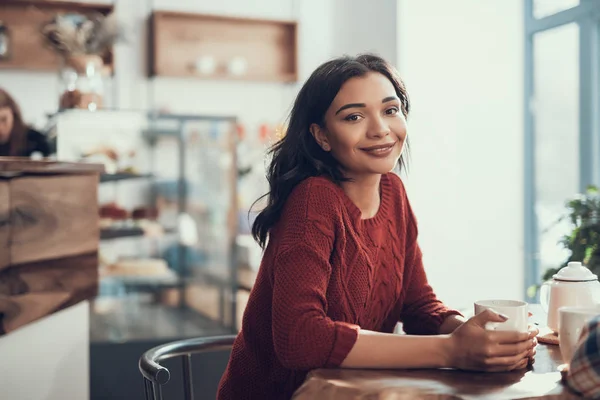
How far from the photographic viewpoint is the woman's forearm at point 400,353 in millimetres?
1155

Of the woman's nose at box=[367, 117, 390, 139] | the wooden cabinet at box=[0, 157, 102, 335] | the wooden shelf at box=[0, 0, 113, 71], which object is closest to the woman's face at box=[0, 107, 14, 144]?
the wooden shelf at box=[0, 0, 113, 71]

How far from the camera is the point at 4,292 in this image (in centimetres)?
187

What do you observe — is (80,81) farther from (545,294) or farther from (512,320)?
(512,320)

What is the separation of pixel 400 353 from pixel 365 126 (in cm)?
43

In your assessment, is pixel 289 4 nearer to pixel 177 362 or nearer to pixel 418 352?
pixel 177 362

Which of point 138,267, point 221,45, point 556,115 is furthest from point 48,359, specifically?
point 221,45

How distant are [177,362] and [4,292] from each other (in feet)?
4.68

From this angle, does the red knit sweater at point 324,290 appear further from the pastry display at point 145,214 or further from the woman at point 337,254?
the pastry display at point 145,214

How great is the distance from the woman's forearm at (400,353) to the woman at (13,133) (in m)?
2.72

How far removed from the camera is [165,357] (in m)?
1.54

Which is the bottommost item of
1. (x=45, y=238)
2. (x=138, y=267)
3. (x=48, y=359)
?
(x=48, y=359)

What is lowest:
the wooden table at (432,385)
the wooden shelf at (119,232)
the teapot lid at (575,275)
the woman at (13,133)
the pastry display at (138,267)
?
the pastry display at (138,267)

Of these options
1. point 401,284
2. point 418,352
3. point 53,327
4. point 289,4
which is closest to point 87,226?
point 53,327

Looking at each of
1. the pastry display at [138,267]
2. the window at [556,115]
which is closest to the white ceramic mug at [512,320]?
the window at [556,115]
